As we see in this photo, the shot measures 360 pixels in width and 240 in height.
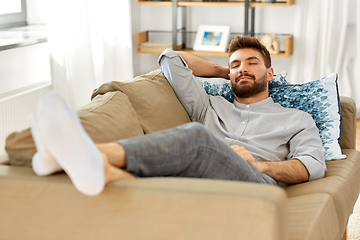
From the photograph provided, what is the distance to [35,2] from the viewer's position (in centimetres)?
327

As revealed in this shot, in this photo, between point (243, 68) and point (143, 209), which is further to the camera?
point (243, 68)

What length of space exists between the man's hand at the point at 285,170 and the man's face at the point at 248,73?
47 centimetres

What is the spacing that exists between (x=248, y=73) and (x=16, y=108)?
1475mm

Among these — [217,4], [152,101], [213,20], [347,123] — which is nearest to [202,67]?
[152,101]

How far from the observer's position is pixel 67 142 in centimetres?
93

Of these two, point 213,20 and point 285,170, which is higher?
point 213,20

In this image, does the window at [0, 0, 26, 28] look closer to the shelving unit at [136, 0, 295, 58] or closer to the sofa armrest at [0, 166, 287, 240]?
the shelving unit at [136, 0, 295, 58]

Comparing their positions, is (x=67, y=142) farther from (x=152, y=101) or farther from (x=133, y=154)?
(x=152, y=101)

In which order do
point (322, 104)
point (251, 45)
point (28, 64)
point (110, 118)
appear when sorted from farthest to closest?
point (28, 64), point (251, 45), point (322, 104), point (110, 118)

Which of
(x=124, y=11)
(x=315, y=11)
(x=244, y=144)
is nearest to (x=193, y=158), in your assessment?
(x=244, y=144)

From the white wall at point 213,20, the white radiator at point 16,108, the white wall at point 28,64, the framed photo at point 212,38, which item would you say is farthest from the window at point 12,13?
the framed photo at point 212,38

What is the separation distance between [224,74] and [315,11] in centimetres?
202

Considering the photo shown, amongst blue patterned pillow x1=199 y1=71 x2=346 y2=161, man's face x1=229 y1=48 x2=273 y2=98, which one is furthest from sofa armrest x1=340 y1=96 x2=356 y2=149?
man's face x1=229 y1=48 x2=273 y2=98

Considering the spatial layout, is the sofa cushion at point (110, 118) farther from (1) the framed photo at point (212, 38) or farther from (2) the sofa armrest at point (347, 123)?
(1) the framed photo at point (212, 38)
